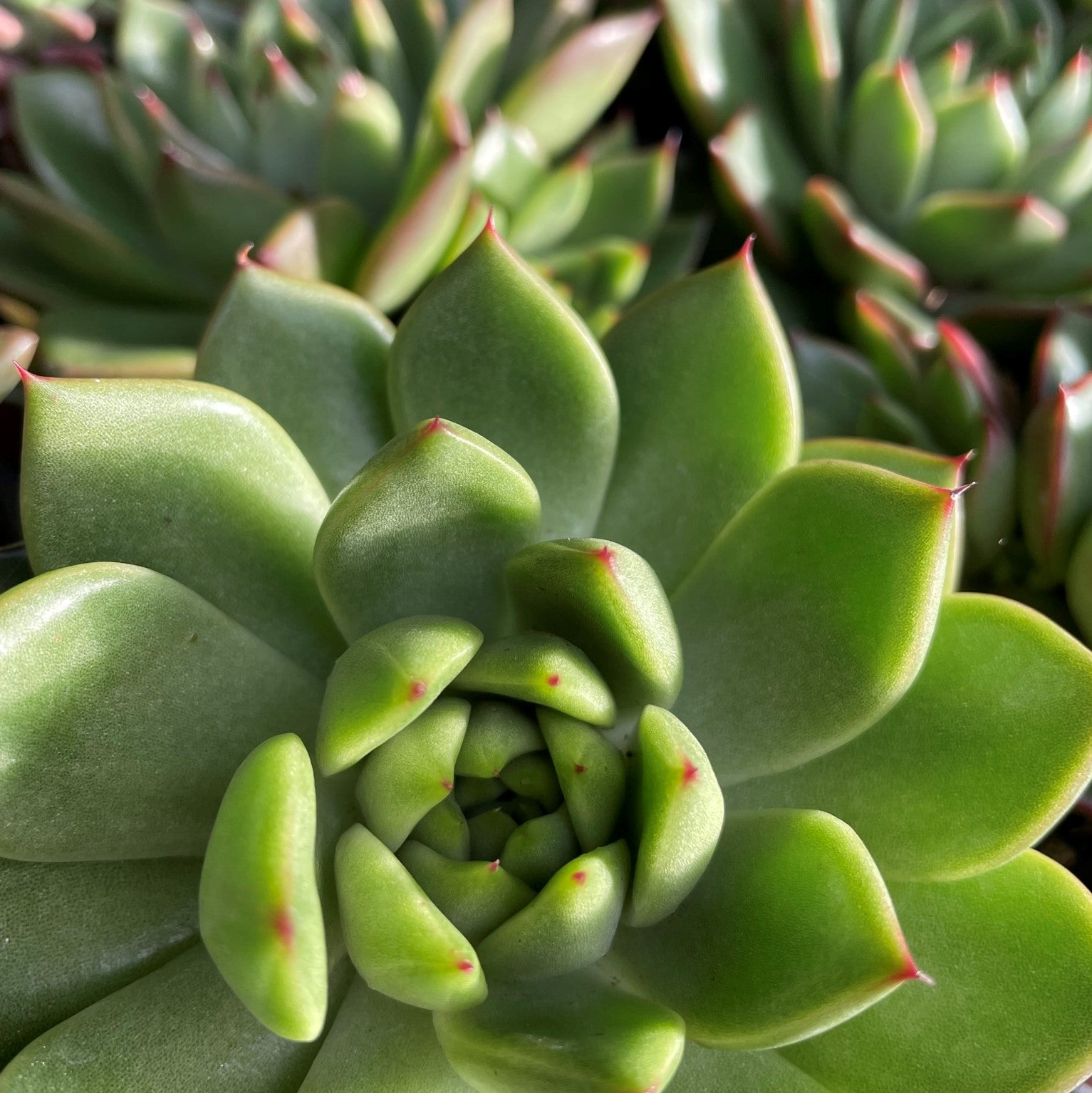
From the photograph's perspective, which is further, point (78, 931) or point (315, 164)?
point (315, 164)

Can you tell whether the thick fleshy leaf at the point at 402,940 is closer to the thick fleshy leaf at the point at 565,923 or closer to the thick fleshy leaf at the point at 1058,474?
the thick fleshy leaf at the point at 565,923

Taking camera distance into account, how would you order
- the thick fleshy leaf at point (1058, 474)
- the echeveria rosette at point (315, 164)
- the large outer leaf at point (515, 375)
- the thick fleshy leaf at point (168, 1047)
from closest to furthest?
the thick fleshy leaf at point (168, 1047) → the large outer leaf at point (515, 375) → the thick fleshy leaf at point (1058, 474) → the echeveria rosette at point (315, 164)

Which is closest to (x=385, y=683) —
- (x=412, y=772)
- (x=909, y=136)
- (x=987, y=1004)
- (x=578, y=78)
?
(x=412, y=772)

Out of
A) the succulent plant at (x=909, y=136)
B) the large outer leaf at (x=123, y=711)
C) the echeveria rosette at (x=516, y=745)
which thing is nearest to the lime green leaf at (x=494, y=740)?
the echeveria rosette at (x=516, y=745)

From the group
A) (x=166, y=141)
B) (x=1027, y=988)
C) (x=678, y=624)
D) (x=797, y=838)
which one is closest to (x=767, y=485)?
(x=678, y=624)

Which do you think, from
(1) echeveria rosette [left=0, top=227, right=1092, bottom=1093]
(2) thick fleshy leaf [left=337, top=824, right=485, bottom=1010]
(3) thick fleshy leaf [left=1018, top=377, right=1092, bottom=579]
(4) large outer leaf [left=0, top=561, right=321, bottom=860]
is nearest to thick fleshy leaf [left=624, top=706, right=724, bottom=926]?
(1) echeveria rosette [left=0, top=227, right=1092, bottom=1093]

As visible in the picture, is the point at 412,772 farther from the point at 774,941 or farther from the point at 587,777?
the point at 774,941
